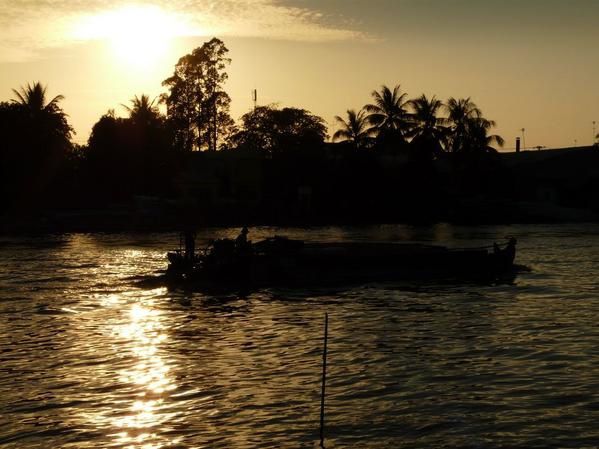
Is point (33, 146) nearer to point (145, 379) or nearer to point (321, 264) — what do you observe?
point (321, 264)

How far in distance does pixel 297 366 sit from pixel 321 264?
587 inches

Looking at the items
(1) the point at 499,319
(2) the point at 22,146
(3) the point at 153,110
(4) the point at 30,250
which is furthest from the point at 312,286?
(3) the point at 153,110

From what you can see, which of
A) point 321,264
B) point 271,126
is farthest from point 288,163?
point 321,264

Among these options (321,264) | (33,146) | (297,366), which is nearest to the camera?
(297,366)

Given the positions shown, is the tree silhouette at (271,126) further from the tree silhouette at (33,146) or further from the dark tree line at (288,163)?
the tree silhouette at (33,146)

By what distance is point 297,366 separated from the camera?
16.4m

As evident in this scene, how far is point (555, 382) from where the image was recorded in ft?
49.2

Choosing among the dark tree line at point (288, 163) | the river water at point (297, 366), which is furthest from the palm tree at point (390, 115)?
the river water at point (297, 366)

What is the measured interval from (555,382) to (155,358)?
8.50 m

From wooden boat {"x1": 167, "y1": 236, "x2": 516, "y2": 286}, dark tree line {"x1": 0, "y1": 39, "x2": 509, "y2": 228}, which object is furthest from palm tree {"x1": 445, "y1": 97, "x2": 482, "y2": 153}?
wooden boat {"x1": 167, "y1": 236, "x2": 516, "y2": 286}

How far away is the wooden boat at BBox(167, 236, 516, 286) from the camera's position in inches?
1211

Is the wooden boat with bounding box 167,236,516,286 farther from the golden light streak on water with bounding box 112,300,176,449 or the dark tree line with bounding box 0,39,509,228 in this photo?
the dark tree line with bounding box 0,39,509,228

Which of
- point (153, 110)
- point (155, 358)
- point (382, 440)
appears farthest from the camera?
point (153, 110)

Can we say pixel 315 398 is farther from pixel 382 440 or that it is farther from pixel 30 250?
pixel 30 250
